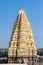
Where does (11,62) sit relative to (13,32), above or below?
below

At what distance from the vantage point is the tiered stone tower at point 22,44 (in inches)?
1864

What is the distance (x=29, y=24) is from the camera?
48.9 meters

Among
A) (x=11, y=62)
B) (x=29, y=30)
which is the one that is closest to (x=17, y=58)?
(x=11, y=62)

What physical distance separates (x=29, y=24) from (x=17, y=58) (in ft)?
16.4

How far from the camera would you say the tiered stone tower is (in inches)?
1864

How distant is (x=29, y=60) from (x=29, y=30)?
13.6 ft

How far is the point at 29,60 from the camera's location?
1866 inches

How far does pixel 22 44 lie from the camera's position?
47625 millimetres

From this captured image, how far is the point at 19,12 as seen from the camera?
4953 centimetres

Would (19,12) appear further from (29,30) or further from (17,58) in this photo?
(17,58)

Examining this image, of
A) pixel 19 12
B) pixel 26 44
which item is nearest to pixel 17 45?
pixel 26 44

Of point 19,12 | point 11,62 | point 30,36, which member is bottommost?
point 11,62

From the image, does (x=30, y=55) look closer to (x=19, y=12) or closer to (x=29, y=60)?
(x=29, y=60)

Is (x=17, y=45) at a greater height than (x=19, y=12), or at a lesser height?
lesser
